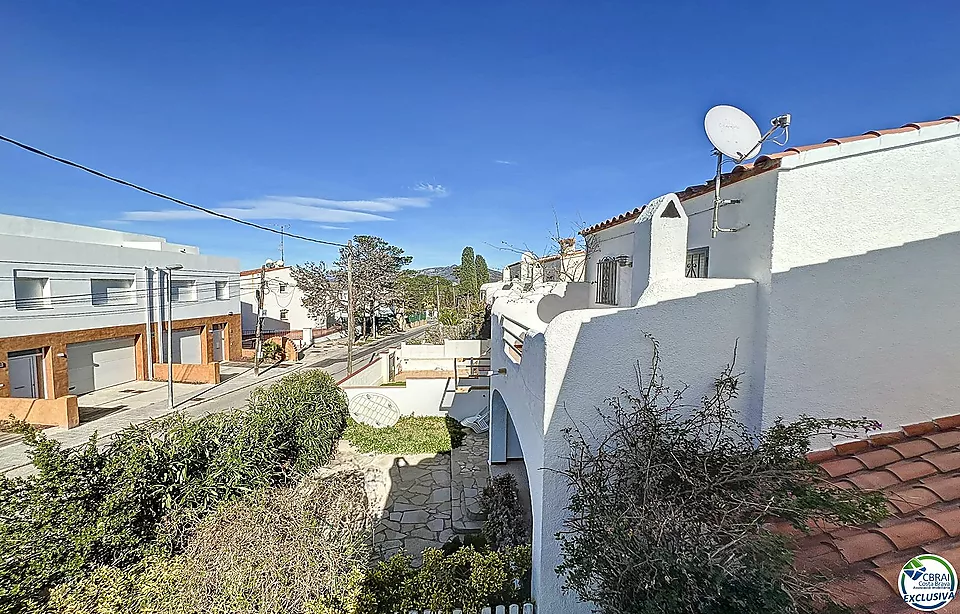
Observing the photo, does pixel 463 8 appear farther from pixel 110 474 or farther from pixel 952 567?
pixel 952 567

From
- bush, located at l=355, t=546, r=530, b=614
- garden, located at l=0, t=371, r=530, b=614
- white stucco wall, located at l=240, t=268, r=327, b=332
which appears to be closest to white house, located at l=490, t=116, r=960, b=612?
bush, located at l=355, t=546, r=530, b=614

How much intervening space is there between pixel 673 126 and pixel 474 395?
1304 centimetres

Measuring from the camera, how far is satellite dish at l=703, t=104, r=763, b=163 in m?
6.13

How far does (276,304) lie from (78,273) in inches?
1026

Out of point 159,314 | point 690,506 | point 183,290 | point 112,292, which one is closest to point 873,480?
point 690,506

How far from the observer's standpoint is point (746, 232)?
6.02m

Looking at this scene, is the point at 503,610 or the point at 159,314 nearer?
the point at 503,610

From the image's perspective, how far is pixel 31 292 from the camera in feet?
73.5

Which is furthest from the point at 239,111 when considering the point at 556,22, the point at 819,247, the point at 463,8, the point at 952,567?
the point at 952,567

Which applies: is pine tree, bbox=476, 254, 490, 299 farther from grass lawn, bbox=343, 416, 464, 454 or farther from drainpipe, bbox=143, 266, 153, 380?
grass lawn, bbox=343, 416, 464, 454

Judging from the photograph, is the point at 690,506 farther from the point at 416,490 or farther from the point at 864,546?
the point at 416,490

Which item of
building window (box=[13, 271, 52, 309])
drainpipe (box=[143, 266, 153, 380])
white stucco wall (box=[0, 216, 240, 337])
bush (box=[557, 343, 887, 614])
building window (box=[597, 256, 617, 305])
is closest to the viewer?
bush (box=[557, 343, 887, 614])

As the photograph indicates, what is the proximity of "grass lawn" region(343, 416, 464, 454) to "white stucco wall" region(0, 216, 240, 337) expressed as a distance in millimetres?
18902

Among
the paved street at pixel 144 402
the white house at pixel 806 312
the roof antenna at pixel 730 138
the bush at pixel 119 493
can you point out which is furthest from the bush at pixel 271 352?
the roof antenna at pixel 730 138
